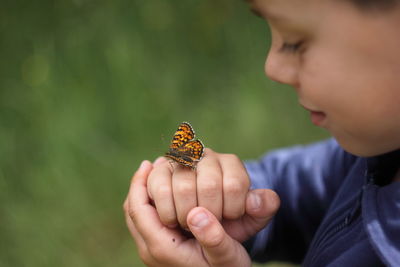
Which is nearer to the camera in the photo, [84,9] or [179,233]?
[179,233]

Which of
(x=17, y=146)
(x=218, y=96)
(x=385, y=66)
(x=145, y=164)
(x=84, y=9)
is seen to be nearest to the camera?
(x=385, y=66)

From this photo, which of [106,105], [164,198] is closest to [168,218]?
[164,198]

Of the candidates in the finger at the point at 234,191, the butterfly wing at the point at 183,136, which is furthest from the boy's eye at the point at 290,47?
the butterfly wing at the point at 183,136

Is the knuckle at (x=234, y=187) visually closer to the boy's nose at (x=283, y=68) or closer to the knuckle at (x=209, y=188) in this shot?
the knuckle at (x=209, y=188)

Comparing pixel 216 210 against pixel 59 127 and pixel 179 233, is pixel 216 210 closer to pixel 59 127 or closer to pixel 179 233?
pixel 179 233

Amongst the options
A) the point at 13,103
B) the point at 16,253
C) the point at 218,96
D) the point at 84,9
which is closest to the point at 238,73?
the point at 218,96

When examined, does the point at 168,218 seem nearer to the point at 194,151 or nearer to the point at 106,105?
the point at 194,151

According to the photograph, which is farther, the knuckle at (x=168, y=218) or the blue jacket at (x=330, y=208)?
the knuckle at (x=168, y=218)
